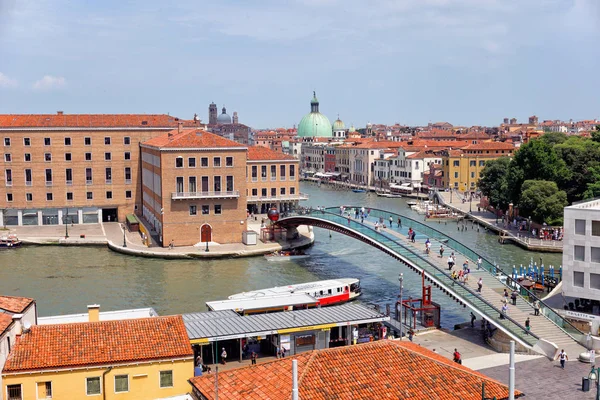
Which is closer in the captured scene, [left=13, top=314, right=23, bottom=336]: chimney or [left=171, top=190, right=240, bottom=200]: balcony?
[left=13, top=314, right=23, bottom=336]: chimney

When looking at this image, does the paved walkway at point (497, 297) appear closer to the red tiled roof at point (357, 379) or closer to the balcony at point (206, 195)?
the red tiled roof at point (357, 379)

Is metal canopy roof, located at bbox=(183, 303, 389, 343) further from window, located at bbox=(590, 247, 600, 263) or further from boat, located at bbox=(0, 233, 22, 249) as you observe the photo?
boat, located at bbox=(0, 233, 22, 249)

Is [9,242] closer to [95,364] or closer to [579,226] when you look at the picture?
[95,364]

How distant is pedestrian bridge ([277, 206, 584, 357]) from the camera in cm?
2023

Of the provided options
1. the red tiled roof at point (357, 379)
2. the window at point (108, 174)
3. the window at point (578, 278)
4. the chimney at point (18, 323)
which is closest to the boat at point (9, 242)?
the window at point (108, 174)

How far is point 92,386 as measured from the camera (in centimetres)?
1413

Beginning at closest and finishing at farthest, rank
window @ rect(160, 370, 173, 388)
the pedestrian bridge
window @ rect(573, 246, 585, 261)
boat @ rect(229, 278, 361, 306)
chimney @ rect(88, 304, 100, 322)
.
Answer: window @ rect(160, 370, 173, 388) → chimney @ rect(88, 304, 100, 322) → the pedestrian bridge → window @ rect(573, 246, 585, 261) → boat @ rect(229, 278, 361, 306)

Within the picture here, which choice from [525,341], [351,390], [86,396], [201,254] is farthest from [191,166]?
[351,390]

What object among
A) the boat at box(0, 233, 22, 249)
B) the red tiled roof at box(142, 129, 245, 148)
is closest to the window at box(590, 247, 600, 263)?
the red tiled roof at box(142, 129, 245, 148)

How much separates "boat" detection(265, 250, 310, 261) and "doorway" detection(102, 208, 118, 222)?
15.2 meters

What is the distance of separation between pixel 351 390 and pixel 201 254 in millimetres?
24751

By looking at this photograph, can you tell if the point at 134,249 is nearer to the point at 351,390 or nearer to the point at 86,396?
the point at 86,396

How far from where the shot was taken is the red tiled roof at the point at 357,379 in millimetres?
12070

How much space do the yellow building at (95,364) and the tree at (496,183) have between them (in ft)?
128
